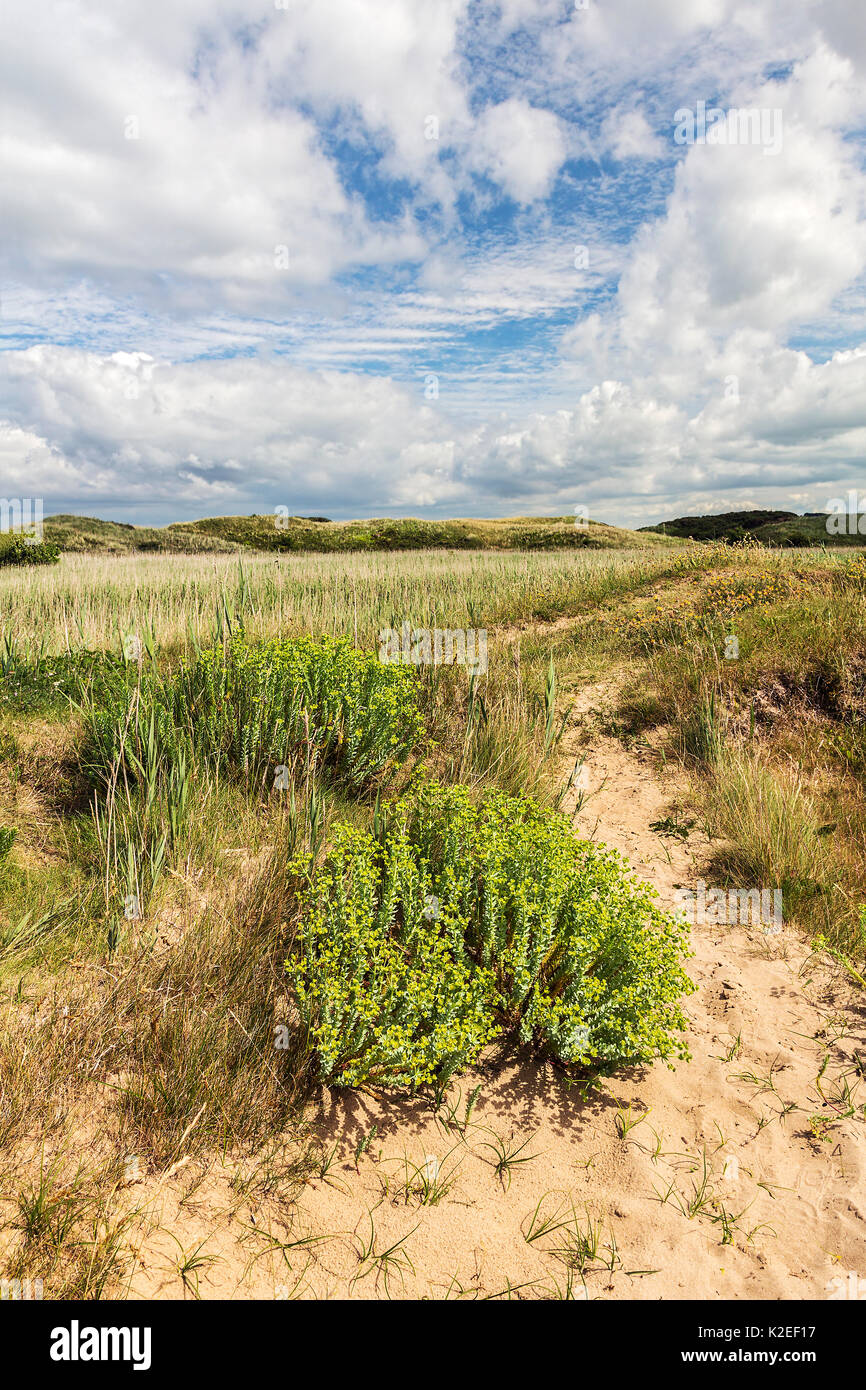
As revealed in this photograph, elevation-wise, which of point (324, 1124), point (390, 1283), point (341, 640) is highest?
point (341, 640)

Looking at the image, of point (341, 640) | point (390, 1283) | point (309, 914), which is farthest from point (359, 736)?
point (390, 1283)

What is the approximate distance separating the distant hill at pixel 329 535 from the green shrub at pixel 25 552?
5.44 m

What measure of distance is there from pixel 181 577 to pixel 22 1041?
1058cm

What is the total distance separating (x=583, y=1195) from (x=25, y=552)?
79.0 ft

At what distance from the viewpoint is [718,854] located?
4.88 meters

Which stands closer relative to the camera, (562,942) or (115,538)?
(562,942)

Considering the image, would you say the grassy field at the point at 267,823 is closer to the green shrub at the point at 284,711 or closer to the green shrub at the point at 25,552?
the green shrub at the point at 284,711

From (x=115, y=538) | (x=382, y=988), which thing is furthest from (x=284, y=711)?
(x=115, y=538)

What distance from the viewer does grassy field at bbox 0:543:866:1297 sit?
8.21 feet

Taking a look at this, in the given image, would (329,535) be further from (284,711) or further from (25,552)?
(284,711)

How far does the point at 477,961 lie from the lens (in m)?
3.31

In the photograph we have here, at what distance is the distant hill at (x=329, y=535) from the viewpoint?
3297 cm

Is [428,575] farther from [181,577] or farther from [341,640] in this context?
[341,640]

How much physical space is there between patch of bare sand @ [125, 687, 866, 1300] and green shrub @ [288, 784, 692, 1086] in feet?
0.67
